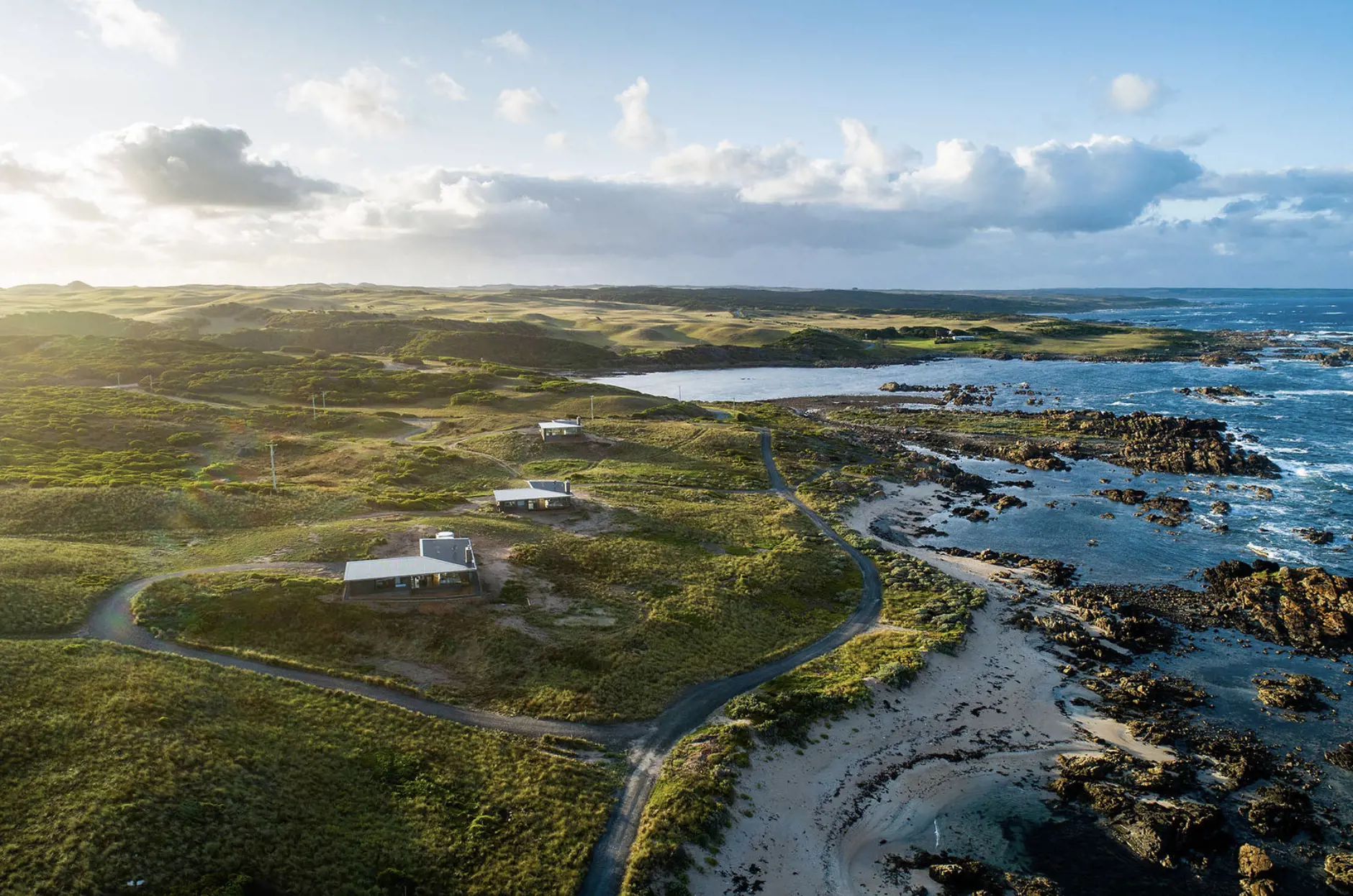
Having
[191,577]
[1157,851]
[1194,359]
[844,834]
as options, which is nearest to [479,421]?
[191,577]

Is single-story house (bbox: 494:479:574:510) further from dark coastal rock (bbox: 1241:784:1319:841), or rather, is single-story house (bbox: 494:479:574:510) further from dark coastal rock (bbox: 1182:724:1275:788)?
dark coastal rock (bbox: 1241:784:1319:841)

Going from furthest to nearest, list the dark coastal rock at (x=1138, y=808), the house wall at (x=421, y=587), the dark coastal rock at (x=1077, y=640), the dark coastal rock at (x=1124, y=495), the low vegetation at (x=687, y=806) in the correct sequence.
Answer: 1. the dark coastal rock at (x=1124, y=495)
2. the dark coastal rock at (x=1077, y=640)
3. the house wall at (x=421, y=587)
4. the dark coastal rock at (x=1138, y=808)
5. the low vegetation at (x=687, y=806)

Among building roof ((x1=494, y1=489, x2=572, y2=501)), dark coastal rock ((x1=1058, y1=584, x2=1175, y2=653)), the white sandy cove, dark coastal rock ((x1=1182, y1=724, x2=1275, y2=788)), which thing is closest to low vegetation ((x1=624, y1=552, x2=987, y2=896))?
the white sandy cove

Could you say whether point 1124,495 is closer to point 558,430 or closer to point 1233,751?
point 1233,751

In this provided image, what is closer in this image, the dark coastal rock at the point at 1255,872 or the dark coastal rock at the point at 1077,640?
the dark coastal rock at the point at 1255,872

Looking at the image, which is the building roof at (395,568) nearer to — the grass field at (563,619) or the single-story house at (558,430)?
the grass field at (563,619)

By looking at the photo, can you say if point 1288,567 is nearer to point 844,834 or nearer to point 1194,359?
point 844,834

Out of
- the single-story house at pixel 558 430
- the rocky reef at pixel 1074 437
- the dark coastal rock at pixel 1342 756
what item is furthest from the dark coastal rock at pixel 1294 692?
the single-story house at pixel 558 430
